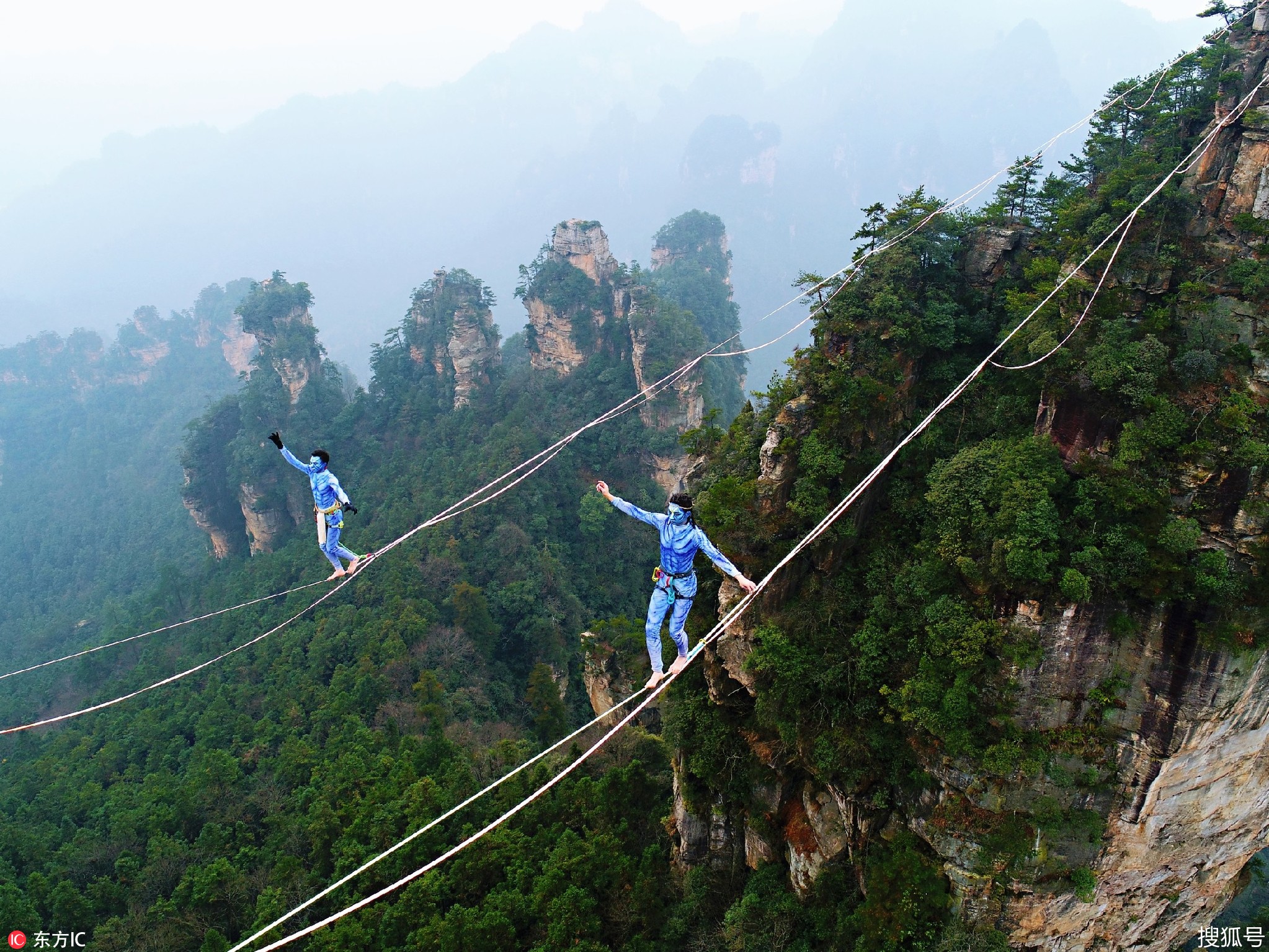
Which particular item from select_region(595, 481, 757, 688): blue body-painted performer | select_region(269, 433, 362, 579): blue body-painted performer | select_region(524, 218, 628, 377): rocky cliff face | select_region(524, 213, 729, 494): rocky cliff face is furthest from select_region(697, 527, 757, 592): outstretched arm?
select_region(524, 218, 628, 377): rocky cliff face

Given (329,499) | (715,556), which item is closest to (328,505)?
(329,499)

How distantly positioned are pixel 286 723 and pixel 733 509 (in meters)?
17.5

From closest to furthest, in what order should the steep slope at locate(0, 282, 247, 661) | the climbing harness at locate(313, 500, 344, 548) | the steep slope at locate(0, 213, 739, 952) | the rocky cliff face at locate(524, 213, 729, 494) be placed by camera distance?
the climbing harness at locate(313, 500, 344, 548)
the steep slope at locate(0, 213, 739, 952)
the rocky cliff face at locate(524, 213, 729, 494)
the steep slope at locate(0, 282, 247, 661)

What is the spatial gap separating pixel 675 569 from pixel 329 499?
538 centimetres

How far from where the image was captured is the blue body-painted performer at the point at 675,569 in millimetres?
6465

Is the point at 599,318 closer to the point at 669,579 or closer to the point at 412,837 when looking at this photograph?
the point at 669,579

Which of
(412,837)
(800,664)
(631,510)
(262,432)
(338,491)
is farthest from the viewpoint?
(262,432)

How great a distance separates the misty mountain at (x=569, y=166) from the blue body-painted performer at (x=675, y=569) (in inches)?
3850

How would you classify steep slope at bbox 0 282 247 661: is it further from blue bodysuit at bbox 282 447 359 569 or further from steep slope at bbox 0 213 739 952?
blue bodysuit at bbox 282 447 359 569

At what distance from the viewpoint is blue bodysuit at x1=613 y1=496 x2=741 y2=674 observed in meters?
6.54

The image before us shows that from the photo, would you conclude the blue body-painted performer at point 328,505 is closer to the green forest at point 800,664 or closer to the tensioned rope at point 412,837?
the tensioned rope at point 412,837

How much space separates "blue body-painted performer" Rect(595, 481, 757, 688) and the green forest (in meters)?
5.91

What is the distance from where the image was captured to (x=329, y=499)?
31.9 ft

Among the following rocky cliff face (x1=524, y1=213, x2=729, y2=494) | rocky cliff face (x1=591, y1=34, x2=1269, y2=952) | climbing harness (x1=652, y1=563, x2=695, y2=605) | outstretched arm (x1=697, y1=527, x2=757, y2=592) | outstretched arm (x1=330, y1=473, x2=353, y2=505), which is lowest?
rocky cliff face (x1=591, y1=34, x2=1269, y2=952)
